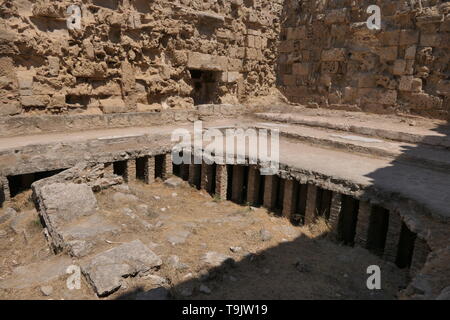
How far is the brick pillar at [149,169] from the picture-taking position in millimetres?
8477

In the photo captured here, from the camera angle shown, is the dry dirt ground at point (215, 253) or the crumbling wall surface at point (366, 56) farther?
the crumbling wall surface at point (366, 56)

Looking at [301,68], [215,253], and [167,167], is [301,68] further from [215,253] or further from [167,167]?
[215,253]

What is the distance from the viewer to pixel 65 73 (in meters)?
9.00

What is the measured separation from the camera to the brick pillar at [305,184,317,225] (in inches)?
259

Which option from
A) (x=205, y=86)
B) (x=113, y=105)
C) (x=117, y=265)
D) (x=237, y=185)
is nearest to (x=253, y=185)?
(x=237, y=185)

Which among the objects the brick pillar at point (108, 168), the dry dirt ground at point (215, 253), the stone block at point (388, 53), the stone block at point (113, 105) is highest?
the stone block at point (388, 53)

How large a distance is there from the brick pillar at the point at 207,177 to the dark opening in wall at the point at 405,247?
13.9 feet

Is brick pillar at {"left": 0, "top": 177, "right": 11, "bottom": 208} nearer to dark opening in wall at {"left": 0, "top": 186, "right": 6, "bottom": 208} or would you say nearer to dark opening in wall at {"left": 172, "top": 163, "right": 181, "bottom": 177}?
dark opening in wall at {"left": 0, "top": 186, "right": 6, "bottom": 208}

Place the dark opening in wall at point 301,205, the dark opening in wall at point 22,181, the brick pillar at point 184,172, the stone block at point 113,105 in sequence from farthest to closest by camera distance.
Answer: the stone block at point 113,105, the brick pillar at point 184,172, the dark opening in wall at point 22,181, the dark opening in wall at point 301,205

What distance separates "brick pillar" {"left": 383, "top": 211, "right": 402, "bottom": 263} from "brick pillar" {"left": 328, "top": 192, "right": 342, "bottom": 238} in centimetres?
88

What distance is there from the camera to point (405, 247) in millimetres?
5582

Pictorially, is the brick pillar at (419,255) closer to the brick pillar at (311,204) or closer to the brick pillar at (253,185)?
the brick pillar at (311,204)

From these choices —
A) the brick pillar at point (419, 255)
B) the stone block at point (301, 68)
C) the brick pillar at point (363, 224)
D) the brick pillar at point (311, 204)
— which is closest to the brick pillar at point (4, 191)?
the brick pillar at point (311, 204)

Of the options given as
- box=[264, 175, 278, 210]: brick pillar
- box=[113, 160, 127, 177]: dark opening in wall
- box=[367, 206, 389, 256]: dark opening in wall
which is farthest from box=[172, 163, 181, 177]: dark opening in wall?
box=[367, 206, 389, 256]: dark opening in wall
